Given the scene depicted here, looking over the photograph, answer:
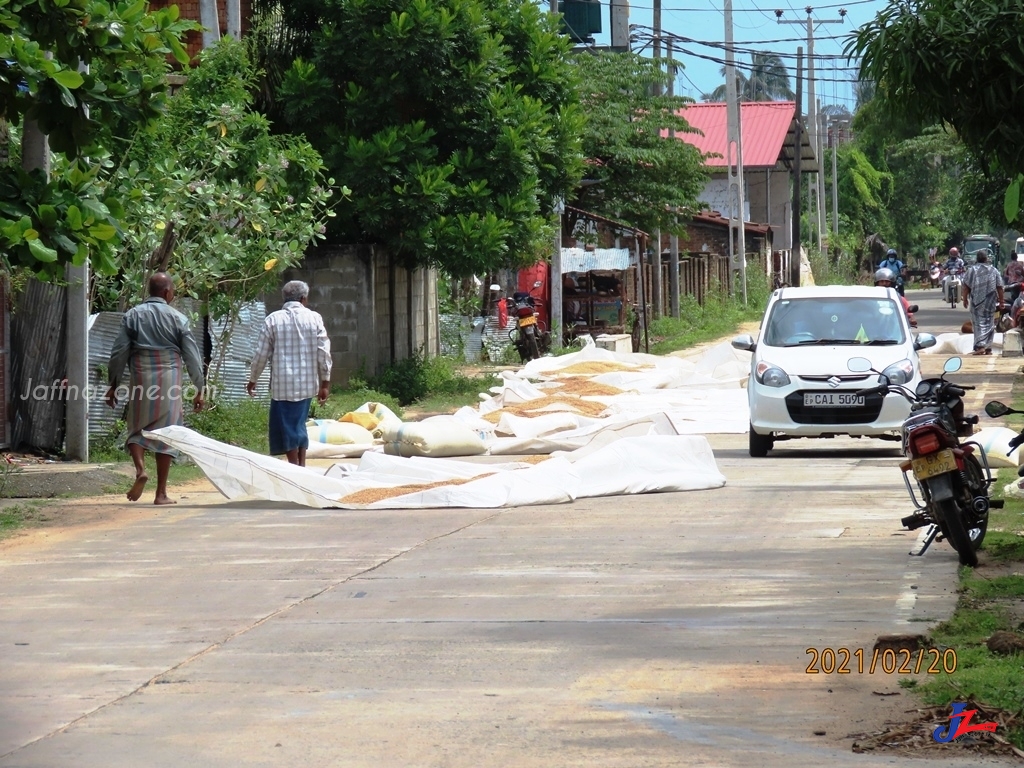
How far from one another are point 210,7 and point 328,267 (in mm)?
4115

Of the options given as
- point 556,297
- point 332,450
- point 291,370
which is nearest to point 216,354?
point 332,450

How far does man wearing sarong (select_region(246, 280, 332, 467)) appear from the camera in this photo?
44.6 feet

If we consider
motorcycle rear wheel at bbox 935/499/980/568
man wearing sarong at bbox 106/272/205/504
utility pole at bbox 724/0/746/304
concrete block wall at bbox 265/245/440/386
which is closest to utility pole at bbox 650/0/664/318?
utility pole at bbox 724/0/746/304

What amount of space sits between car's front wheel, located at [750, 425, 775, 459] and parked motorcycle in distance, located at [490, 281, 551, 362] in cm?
1276

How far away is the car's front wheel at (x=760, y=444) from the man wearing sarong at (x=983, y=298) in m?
14.2

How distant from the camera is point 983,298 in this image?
28531 millimetres

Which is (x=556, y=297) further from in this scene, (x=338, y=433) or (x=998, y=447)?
(x=998, y=447)

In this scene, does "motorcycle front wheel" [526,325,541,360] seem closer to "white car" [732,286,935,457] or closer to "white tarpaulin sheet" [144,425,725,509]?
"white car" [732,286,935,457]

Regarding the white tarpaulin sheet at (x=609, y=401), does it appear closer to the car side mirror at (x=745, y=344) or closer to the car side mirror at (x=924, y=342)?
the car side mirror at (x=745, y=344)

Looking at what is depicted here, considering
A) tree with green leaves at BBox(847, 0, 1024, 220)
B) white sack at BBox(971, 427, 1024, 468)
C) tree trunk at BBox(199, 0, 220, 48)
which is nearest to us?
tree with green leaves at BBox(847, 0, 1024, 220)

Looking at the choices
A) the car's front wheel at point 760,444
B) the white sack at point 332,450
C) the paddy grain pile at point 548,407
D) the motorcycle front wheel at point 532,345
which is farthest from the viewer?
the motorcycle front wheel at point 532,345

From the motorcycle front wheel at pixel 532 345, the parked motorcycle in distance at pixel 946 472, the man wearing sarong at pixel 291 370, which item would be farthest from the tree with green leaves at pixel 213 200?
the motorcycle front wheel at pixel 532 345

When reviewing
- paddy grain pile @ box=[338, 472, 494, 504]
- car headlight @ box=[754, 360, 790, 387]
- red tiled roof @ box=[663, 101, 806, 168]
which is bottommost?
paddy grain pile @ box=[338, 472, 494, 504]

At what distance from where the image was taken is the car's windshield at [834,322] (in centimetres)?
1602
